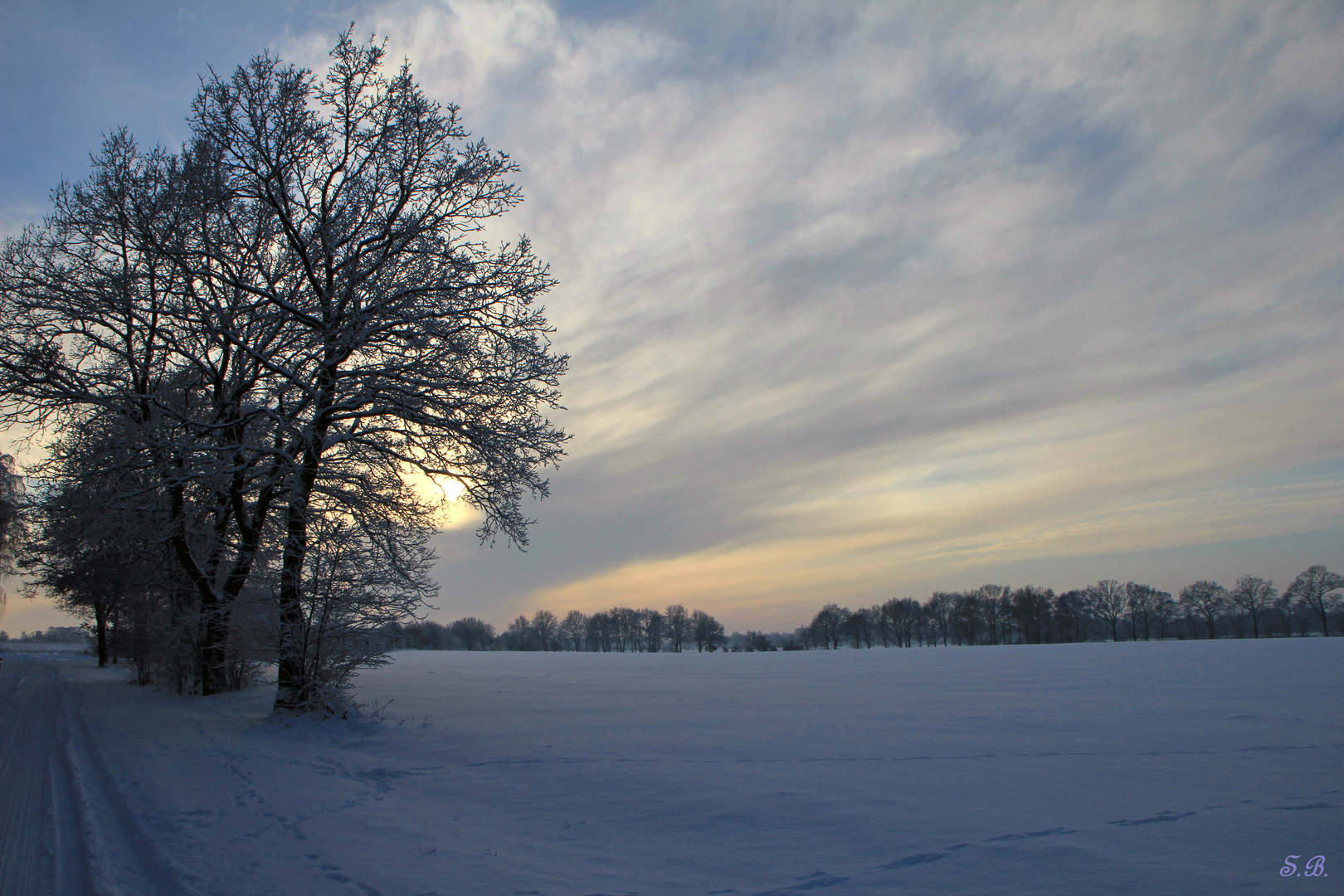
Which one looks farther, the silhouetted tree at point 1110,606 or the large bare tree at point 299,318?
the silhouetted tree at point 1110,606

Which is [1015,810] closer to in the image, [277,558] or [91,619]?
[277,558]

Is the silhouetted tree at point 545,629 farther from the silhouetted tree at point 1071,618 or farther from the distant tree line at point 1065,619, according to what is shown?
the silhouetted tree at point 1071,618

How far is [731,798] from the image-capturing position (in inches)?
244

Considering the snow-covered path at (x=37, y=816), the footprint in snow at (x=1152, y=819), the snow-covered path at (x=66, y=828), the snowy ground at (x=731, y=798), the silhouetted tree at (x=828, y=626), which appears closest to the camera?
the snowy ground at (x=731, y=798)

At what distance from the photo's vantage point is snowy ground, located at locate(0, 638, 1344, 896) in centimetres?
453

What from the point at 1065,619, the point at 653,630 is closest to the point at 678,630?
the point at 653,630

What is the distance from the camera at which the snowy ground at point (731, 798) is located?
4.53 m

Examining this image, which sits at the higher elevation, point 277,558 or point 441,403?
point 441,403

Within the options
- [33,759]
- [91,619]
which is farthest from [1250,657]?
[91,619]

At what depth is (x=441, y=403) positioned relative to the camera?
11.9 m

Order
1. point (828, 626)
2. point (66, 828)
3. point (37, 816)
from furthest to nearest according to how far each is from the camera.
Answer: point (828, 626), point (37, 816), point (66, 828)

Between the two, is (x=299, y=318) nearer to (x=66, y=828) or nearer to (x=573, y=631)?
(x=66, y=828)

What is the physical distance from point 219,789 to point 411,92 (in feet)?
39.4

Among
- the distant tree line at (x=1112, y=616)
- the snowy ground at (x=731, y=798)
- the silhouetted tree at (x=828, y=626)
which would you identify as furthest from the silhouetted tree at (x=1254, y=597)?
the snowy ground at (x=731, y=798)
